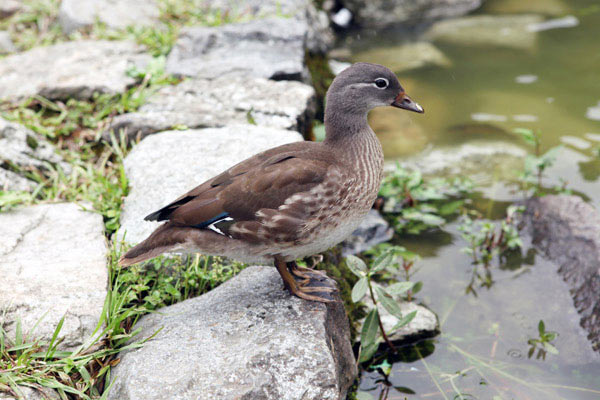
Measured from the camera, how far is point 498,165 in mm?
5668

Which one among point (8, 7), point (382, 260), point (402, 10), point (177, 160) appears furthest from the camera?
point (402, 10)

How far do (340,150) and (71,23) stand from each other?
4433 mm

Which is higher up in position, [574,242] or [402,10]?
[402,10]

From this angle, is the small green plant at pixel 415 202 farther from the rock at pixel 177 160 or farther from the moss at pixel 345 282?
the rock at pixel 177 160

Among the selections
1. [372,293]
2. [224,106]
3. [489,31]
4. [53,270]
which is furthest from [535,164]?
[53,270]

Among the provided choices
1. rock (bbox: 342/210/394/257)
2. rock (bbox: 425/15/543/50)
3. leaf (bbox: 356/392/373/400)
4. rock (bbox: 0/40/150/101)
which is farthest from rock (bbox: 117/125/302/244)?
rock (bbox: 425/15/543/50)

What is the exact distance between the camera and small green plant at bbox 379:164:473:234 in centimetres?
503

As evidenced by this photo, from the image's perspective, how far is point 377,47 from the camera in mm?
7812

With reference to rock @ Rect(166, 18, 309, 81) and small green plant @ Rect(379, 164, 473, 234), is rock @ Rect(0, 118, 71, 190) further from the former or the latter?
small green plant @ Rect(379, 164, 473, 234)

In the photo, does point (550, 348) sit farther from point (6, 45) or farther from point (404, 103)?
point (6, 45)

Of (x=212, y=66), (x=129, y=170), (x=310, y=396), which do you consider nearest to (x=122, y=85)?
(x=212, y=66)

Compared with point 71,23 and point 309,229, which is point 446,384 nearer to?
point 309,229

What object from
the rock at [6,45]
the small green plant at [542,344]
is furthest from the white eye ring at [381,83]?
the rock at [6,45]

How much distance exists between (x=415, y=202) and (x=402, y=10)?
4174 mm
